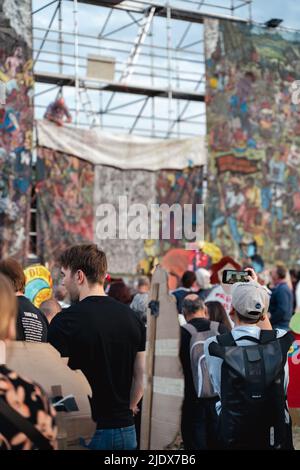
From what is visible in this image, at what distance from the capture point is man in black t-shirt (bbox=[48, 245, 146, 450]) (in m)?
3.53

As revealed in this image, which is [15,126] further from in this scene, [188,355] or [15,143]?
[188,355]

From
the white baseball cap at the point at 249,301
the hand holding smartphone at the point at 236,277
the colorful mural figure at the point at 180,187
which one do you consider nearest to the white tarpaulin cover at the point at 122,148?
the colorful mural figure at the point at 180,187

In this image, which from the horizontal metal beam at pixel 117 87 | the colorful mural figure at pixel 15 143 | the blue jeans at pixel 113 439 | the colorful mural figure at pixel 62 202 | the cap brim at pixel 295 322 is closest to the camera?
the blue jeans at pixel 113 439

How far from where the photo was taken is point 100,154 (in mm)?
18188

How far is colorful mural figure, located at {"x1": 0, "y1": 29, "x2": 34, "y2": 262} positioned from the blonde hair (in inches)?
510

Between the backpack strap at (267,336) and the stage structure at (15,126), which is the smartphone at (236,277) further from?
the stage structure at (15,126)

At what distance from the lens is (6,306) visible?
260 centimetres

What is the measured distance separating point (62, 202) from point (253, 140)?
5.29m

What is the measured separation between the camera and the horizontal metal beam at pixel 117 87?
18.9 meters

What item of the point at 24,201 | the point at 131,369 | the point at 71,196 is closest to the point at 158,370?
the point at 131,369

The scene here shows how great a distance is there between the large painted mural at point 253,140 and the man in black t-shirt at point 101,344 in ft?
49.1

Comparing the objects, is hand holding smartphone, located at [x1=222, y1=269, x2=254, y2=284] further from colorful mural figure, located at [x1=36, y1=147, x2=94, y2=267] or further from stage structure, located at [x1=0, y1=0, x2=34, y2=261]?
colorful mural figure, located at [x1=36, y1=147, x2=94, y2=267]

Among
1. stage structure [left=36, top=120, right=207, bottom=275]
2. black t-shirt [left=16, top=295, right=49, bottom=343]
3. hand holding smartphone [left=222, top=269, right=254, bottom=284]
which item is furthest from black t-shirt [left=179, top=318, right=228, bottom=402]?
stage structure [left=36, top=120, right=207, bottom=275]

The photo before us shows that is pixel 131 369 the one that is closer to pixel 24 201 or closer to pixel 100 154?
pixel 24 201
